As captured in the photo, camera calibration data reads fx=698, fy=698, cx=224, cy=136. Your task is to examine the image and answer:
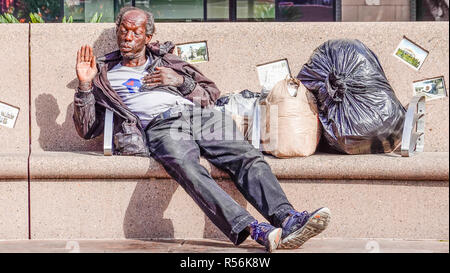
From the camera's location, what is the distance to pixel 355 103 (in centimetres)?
416

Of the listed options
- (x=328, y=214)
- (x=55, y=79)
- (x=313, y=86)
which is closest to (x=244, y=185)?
(x=328, y=214)

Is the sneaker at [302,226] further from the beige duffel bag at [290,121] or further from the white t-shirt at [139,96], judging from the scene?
the white t-shirt at [139,96]

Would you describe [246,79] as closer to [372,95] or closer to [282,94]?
[282,94]

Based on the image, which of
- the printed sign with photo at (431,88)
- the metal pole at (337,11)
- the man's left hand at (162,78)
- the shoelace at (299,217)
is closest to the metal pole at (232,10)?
the metal pole at (337,11)

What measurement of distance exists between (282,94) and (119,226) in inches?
49.0

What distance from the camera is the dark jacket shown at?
4.12 m

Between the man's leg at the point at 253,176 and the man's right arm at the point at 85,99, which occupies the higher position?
the man's right arm at the point at 85,99

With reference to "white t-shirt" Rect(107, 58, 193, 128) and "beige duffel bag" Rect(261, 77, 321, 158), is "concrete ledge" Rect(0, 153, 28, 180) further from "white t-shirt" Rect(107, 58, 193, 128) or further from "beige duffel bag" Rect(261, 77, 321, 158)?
"beige duffel bag" Rect(261, 77, 321, 158)

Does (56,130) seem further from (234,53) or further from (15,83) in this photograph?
(234,53)

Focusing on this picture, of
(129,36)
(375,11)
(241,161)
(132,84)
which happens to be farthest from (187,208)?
(375,11)

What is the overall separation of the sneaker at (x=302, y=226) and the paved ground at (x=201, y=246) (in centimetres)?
7

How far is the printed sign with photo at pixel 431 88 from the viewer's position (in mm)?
4703

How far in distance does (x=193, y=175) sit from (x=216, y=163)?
284mm

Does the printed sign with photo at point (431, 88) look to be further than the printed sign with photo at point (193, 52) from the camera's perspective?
No
